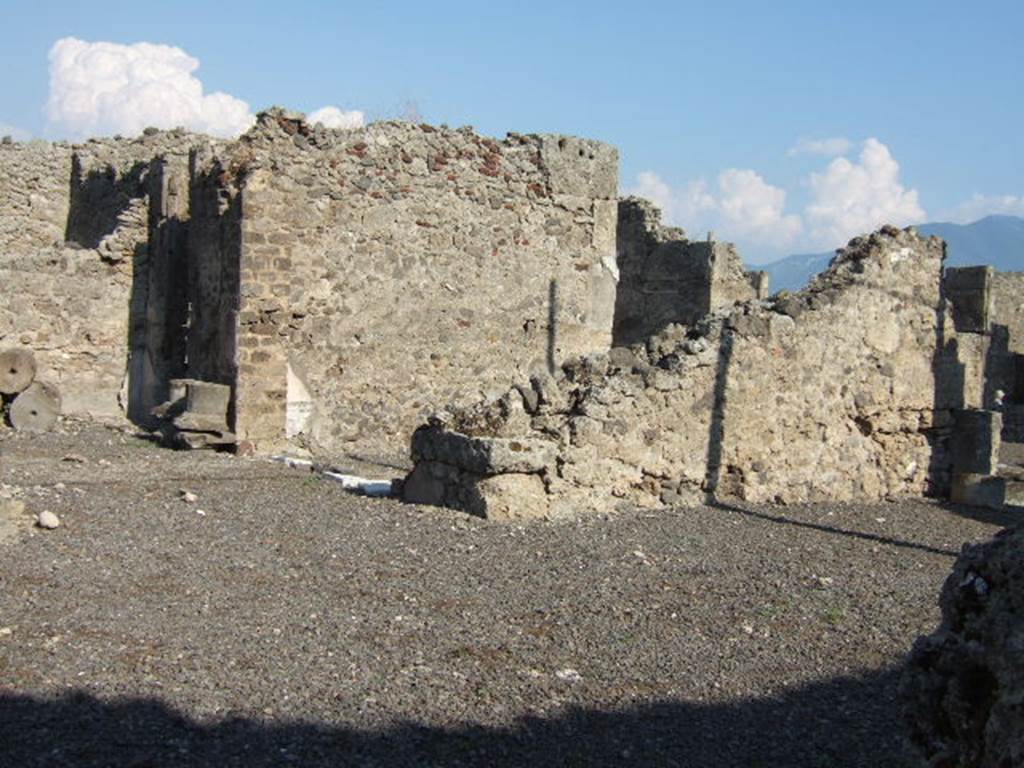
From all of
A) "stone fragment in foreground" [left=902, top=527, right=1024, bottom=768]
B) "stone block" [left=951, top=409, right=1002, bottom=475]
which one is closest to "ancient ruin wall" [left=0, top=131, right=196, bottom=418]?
"stone block" [left=951, top=409, right=1002, bottom=475]

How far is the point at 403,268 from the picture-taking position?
1273 cm

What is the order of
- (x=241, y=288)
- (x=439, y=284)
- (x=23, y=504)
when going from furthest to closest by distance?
(x=439, y=284), (x=241, y=288), (x=23, y=504)

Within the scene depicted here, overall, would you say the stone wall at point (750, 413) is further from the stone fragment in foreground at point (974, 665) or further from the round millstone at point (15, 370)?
the round millstone at point (15, 370)

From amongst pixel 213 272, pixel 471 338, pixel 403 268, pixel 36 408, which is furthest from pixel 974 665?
pixel 36 408

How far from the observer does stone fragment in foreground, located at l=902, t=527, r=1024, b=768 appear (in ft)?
8.13

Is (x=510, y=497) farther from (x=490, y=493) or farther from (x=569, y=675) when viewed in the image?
(x=569, y=675)

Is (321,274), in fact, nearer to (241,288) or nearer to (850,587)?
(241,288)

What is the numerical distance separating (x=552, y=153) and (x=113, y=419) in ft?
20.9

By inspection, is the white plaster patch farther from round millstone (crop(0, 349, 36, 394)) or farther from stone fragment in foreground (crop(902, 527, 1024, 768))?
stone fragment in foreground (crop(902, 527, 1024, 768))

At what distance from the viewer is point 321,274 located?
12.2 metres

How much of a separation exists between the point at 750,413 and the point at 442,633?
4.79 m

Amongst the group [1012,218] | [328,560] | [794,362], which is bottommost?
[328,560]

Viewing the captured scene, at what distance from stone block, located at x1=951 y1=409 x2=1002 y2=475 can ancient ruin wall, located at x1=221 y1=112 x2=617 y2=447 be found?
4776 mm

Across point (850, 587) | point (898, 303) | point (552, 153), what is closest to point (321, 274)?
point (552, 153)
